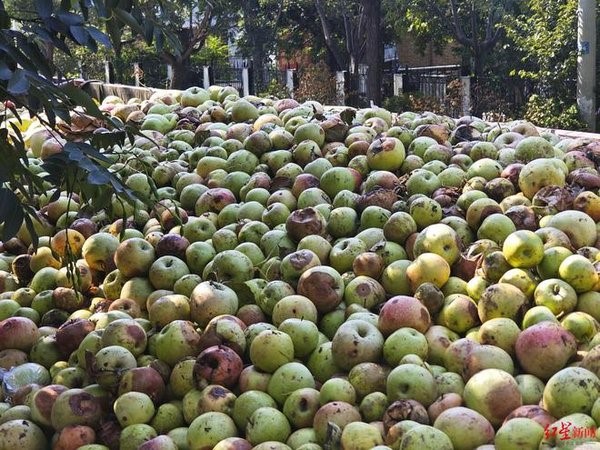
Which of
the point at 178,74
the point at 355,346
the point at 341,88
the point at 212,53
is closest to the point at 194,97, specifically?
the point at 355,346

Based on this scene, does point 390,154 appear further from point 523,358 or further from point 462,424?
point 462,424

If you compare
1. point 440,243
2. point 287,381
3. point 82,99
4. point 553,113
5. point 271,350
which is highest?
point 82,99

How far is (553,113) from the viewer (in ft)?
43.6

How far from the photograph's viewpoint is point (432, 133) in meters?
5.43

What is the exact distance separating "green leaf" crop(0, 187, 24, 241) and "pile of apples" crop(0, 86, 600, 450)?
597 millimetres

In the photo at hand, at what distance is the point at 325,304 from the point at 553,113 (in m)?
10.6

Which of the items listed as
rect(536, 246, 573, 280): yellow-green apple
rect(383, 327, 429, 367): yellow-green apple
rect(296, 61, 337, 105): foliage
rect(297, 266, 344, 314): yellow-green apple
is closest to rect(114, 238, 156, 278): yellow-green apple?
rect(297, 266, 344, 314): yellow-green apple

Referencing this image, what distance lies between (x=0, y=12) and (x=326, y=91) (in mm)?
15133

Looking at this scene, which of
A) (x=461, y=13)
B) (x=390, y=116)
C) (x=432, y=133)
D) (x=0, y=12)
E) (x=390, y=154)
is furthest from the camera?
→ (x=461, y=13)

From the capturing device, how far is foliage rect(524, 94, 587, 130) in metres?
12.4

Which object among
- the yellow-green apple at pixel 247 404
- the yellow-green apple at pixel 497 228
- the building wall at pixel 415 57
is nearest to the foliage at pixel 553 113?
the yellow-green apple at pixel 497 228

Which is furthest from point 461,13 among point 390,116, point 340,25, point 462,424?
point 462,424

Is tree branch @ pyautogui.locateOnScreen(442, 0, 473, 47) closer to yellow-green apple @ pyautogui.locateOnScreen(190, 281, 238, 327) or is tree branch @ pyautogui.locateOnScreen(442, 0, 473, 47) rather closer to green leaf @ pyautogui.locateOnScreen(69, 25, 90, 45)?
yellow-green apple @ pyautogui.locateOnScreen(190, 281, 238, 327)

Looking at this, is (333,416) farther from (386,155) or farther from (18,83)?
(386,155)
